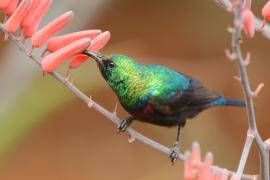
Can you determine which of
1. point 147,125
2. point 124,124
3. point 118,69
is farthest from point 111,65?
point 147,125

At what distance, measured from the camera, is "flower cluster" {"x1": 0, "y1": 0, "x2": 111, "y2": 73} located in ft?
6.72

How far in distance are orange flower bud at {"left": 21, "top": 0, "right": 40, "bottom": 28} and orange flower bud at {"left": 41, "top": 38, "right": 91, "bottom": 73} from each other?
0.38ft

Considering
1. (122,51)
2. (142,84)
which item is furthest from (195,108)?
(122,51)

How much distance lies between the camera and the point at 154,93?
9.25ft

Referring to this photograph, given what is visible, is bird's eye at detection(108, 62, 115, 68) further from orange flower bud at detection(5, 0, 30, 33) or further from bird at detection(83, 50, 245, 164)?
orange flower bud at detection(5, 0, 30, 33)

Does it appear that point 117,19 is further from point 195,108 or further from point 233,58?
point 233,58

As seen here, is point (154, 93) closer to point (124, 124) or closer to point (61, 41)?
point (124, 124)

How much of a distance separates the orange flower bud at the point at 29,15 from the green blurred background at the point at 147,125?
1973mm

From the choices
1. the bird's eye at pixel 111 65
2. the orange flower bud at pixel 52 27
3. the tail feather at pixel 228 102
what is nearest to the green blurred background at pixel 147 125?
the tail feather at pixel 228 102

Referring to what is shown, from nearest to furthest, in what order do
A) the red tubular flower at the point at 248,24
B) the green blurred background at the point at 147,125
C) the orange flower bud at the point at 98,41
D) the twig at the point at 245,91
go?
the twig at the point at 245,91 < the red tubular flower at the point at 248,24 < the orange flower bud at the point at 98,41 < the green blurred background at the point at 147,125

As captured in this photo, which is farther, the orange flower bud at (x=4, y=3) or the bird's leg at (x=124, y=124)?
the bird's leg at (x=124, y=124)

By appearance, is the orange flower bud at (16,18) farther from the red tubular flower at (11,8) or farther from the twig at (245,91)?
the twig at (245,91)

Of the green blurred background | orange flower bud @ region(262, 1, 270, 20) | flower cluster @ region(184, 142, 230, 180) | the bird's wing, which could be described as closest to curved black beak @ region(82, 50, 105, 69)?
the bird's wing

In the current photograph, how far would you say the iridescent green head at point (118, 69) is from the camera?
261cm
